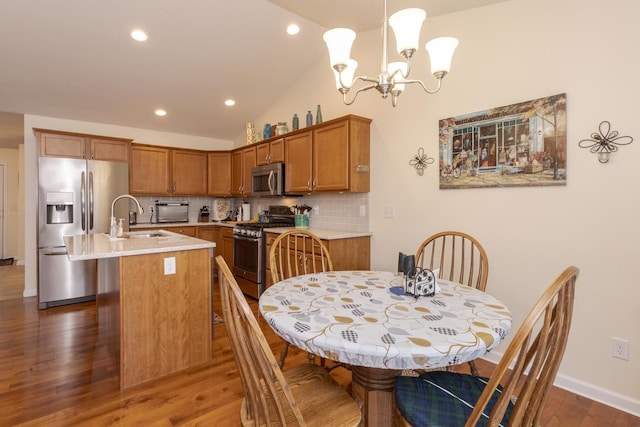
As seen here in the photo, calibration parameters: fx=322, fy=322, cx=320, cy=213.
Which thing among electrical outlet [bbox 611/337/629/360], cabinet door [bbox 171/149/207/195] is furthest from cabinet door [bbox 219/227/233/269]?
electrical outlet [bbox 611/337/629/360]

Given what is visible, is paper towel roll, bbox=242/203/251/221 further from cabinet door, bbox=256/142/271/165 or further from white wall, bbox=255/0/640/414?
white wall, bbox=255/0/640/414

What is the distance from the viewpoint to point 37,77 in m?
3.42

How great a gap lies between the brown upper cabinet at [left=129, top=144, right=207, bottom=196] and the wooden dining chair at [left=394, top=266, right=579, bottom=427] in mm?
4572

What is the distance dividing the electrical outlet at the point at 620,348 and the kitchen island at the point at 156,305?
2.66 meters

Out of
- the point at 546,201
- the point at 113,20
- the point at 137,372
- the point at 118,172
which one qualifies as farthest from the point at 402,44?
the point at 118,172

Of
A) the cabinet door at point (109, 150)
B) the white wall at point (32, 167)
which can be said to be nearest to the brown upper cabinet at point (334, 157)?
the cabinet door at point (109, 150)

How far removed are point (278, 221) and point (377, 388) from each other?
10.8 feet

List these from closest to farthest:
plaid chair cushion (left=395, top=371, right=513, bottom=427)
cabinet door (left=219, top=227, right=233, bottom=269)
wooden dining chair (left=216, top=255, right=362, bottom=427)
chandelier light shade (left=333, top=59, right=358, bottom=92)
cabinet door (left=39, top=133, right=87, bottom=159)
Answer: wooden dining chair (left=216, top=255, right=362, bottom=427) < plaid chair cushion (left=395, top=371, right=513, bottom=427) < chandelier light shade (left=333, top=59, right=358, bottom=92) < cabinet door (left=39, top=133, right=87, bottom=159) < cabinet door (left=219, top=227, right=233, bottom=269)

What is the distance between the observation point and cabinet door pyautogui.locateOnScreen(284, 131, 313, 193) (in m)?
3.72

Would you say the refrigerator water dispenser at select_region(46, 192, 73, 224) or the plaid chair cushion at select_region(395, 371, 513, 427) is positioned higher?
the refrigerator water dispenser at select_region(46, 192, 73, 224)

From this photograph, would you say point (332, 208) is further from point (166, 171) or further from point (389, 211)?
point (166, 171)

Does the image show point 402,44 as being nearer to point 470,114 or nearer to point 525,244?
point 470,114

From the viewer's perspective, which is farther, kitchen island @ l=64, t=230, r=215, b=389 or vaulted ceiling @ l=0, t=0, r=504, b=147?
vaulted ceiling @ l=0, t=0, r=504, b=147

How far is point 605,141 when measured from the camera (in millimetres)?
1944
